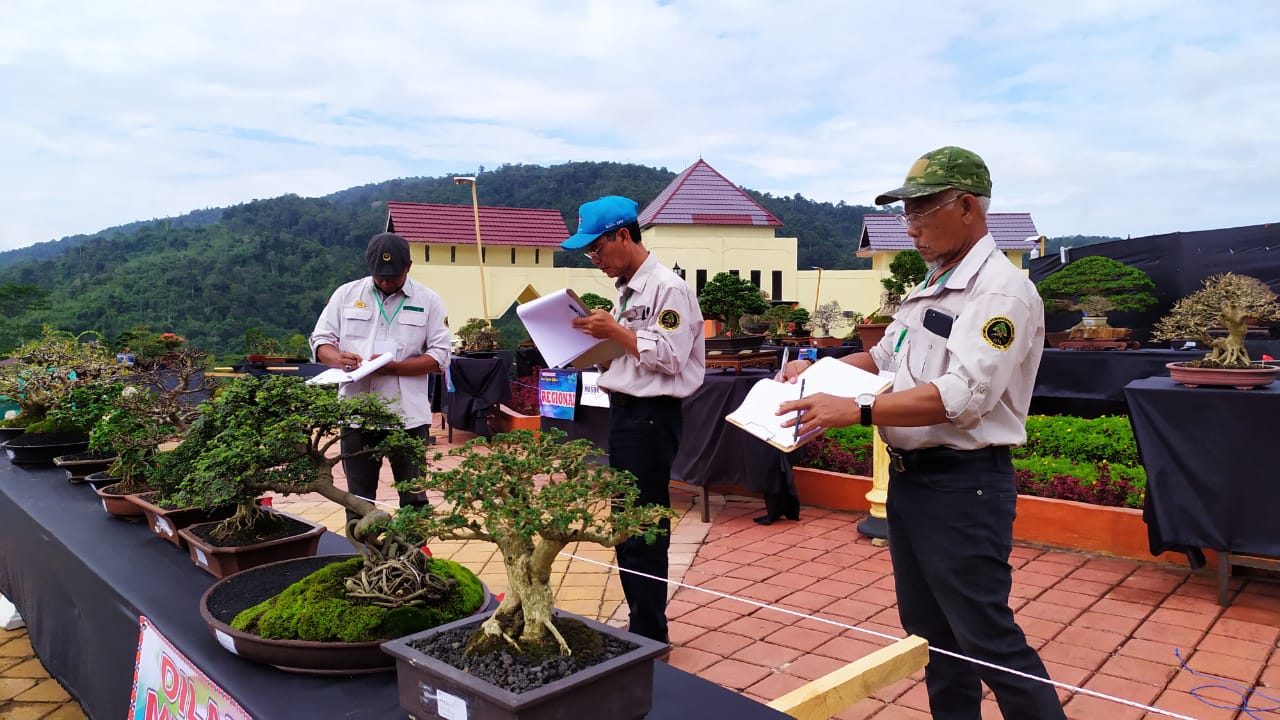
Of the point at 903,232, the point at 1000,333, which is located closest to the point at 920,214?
the point at 1000,333

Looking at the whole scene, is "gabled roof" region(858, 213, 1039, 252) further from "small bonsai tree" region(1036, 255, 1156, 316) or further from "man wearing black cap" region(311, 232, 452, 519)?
"man wearing black cap" region(311, 232, 452, 519)

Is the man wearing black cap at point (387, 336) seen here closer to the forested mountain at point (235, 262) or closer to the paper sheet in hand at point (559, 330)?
the paper sheet in hand at point (559, 330)

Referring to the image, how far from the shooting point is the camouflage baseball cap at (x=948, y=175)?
1.69m

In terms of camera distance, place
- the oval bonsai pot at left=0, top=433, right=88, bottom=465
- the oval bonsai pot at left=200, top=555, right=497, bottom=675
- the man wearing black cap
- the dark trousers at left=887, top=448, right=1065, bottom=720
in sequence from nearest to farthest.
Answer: the oval bonsai pot at left=200, top=555, right=497, bottom=675
the dark trousers at left=887, top=448, right=1065, bottom=720
the man wearing black cap
the oval bonsai pot at left=0, top=433, right=88, bottom=465

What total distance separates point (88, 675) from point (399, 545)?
120 cm

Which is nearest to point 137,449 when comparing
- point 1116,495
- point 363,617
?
point 363,617

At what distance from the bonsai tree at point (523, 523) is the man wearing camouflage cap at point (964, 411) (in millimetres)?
599

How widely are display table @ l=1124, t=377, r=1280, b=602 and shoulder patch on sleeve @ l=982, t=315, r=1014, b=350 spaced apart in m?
2.27

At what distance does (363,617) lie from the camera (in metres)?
1.32

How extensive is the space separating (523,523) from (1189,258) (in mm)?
15486

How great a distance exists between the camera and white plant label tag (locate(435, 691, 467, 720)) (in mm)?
1015

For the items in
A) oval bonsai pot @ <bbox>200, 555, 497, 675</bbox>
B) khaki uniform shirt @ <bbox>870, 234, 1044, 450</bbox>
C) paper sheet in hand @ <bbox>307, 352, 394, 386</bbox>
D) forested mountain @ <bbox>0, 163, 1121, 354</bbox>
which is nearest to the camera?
oval bonsai pot @ <bbox>200, 555, 497, 675</bbox>

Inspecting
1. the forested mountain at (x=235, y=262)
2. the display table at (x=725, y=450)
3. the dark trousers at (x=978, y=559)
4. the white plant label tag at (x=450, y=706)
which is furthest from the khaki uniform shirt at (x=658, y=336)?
the forested mountain at (x=235, y=262)

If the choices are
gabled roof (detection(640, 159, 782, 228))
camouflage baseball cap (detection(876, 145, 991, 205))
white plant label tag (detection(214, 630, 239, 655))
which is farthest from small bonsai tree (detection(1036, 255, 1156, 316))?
gabled roof (detection(640, 159, 782, 228))
